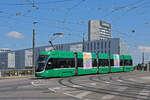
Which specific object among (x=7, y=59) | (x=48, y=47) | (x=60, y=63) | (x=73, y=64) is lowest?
(x=73, y=64)

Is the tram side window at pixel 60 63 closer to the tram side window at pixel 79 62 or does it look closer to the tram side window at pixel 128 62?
the tram side window at pixel 79 62

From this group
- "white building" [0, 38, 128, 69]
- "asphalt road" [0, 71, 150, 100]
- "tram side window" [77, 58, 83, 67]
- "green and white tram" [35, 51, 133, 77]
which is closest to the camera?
"asphalt road" [0, 71, 150, 100]

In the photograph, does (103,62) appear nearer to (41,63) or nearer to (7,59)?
(41,63)

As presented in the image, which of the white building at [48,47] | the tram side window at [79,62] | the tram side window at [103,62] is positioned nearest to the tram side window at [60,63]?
the tram side window at [79,62]

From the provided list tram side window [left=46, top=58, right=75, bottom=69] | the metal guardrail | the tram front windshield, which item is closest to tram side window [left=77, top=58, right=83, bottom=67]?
tram side window [left=46, top=58, right=75, bottom=69]

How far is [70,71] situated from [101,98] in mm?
16949

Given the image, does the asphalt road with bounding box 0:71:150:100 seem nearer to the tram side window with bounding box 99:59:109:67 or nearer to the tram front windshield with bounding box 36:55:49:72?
the tram front windshield with bounding box 36:55:49:72

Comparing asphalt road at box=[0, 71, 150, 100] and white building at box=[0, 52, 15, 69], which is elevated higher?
white building at box=[0, 52, 15, 69]

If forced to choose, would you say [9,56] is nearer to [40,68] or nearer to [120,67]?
[120,67]

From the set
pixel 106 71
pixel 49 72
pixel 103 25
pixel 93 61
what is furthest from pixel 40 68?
pixel 103 25

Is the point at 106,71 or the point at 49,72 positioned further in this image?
the point at 106,71

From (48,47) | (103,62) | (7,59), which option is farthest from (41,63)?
(7,59)

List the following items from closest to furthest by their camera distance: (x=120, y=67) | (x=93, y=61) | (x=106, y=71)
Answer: (x=93, y=61), (x=106, y=71), (x=120, y=67)

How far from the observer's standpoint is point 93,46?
136 meters
